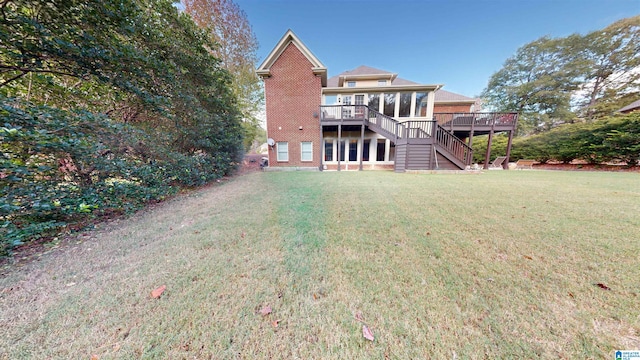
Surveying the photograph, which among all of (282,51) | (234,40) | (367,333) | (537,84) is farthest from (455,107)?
(367,333)

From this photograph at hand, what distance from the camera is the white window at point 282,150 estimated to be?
40.0 feet

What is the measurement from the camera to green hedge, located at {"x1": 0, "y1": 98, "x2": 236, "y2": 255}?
2.32 meters

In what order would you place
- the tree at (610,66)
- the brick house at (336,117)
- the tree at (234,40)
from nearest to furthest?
1. the brick house at (336,117)
2. the tree at (234,40)
3. the tree at (610,66)

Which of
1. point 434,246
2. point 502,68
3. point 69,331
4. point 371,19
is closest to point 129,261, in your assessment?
point 69,331

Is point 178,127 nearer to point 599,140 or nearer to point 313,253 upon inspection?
point 313,253

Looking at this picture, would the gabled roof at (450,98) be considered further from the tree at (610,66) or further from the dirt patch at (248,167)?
the tree at (610,66)

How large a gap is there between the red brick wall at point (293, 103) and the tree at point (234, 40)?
2630 mm

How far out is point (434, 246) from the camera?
8.32ft

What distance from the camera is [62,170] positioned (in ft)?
10.0

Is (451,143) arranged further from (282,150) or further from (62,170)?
(62,170)

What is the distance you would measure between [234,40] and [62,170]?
15188 mm

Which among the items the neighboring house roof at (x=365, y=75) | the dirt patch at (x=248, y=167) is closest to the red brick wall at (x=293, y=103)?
the dirt patch at (x=248, y=167)

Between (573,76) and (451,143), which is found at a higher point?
(573,76)

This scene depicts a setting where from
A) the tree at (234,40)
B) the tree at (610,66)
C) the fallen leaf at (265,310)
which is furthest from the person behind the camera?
the tree at (610,66)
